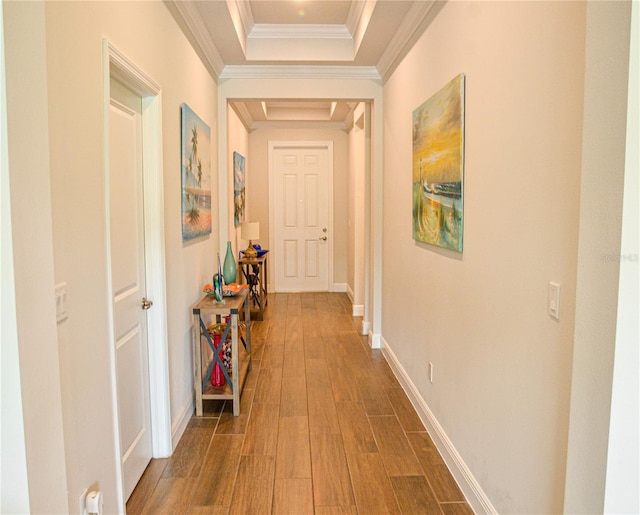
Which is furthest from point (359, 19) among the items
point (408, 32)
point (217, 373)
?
point (217, 373)

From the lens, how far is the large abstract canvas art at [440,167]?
2.32 m

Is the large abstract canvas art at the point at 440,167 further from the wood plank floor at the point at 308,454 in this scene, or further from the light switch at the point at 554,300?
the wood plank floor at the point at 308,454

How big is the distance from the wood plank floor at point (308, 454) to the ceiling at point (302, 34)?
2.47m

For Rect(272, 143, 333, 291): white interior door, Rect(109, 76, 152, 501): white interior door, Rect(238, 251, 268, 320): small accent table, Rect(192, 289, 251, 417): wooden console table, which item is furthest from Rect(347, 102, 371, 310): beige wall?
Rect(109, 76, 152, 501): white interior door

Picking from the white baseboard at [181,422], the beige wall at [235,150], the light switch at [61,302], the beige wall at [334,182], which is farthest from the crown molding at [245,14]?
the beige wall at [334,182]

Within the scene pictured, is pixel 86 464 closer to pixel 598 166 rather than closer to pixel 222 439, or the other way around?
pixel 222 439

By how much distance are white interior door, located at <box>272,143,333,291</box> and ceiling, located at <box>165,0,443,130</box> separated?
10.8ft

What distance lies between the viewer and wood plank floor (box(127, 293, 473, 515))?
2.23 m

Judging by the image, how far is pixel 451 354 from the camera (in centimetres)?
252

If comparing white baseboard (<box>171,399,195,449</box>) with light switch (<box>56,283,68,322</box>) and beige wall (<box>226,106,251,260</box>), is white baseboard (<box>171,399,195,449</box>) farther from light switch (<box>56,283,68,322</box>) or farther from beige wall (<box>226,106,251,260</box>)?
beige wall (<box>226,106,251,260</box>)

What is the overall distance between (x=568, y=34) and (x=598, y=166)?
60 cm

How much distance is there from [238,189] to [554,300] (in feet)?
15.9

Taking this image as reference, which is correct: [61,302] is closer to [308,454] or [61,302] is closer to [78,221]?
[78,221]

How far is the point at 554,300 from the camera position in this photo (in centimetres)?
148
